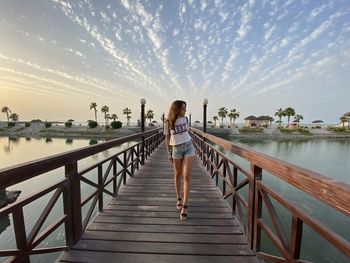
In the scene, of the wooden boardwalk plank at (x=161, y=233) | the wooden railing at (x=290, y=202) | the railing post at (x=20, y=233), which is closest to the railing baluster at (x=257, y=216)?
the wooden railing at (x=290, y=202)

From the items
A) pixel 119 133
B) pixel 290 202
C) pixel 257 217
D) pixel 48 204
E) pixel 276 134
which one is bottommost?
pixel 276 134

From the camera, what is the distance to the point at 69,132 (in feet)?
207

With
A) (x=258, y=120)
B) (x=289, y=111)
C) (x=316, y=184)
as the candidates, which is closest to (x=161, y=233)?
(x=316, y=184)

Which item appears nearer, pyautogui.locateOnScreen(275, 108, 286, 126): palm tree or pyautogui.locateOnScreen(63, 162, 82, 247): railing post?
pyautogui.locateOnScreen(63, 162, 82, 247): railing post

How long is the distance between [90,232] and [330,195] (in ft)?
9.15

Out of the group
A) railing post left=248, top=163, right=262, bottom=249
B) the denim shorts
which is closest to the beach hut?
the denim shorts

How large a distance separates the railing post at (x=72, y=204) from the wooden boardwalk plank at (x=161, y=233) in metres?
0.13

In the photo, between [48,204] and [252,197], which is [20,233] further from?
[252,197]

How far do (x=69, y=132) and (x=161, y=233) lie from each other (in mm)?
67408

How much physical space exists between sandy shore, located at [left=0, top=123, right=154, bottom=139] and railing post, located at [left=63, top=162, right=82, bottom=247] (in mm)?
53375

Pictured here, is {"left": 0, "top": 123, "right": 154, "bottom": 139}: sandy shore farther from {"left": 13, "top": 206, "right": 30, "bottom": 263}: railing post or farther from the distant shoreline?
{"left": 13, "top": 206, "right": 30, "bottom": 263}: railing post

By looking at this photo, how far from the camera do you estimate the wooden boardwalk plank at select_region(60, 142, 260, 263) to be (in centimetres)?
241

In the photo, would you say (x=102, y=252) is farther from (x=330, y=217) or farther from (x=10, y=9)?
(x=330, y=217)

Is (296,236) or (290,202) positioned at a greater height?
(290,202)
